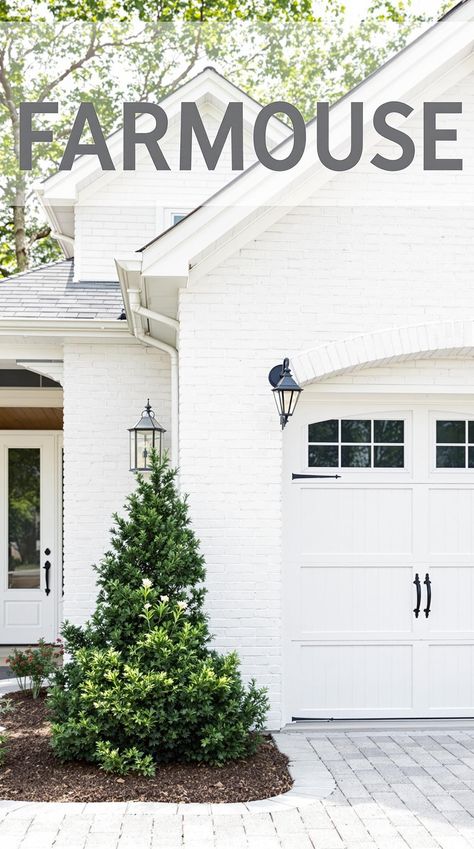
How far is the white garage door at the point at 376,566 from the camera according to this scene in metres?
7.76

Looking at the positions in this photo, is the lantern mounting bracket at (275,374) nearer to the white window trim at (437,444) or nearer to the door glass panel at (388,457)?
the door glass panel at (388,457)

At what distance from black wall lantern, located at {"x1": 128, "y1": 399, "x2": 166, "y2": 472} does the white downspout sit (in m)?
0.16

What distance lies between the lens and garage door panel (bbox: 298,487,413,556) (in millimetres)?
7805

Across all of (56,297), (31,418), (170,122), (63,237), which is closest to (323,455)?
(56,297)

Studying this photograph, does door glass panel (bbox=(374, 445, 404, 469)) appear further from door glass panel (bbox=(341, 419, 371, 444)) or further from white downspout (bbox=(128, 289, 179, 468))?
white downspout (bbox=(128, 289, 179, 468))

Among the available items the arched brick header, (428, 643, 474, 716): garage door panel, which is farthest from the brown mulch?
the arched brick header

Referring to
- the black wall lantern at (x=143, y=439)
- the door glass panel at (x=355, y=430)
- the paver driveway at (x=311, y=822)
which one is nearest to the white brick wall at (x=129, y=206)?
the black wall lantern at (x=143, y=439)

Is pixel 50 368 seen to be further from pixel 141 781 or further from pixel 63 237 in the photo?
pixel 141 781

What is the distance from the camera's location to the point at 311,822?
17.6 ft

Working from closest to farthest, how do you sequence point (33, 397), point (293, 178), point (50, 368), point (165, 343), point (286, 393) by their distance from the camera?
1. point (293, 178)
2. point (286, 393)
3. point (165, 343)
4. point (50, 368)
5. point (33, 397)

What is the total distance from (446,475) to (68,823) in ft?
14.1

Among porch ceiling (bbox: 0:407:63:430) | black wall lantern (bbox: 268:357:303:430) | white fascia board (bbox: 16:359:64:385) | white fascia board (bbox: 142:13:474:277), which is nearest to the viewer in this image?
white fascia board (bbox: 142:13:474:277)

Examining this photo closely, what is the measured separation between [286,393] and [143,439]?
1988 millimetres

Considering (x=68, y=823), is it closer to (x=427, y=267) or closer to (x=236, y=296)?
(x=236, y=296)
